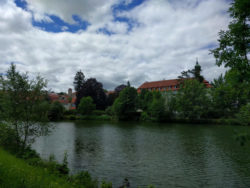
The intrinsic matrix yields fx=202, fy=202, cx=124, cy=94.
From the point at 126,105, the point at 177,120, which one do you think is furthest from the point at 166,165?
the point at 126,105

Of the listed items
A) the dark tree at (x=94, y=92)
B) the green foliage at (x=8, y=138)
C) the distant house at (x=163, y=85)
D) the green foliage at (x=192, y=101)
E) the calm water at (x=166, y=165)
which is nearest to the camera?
the calm water at (x=166, y=165)

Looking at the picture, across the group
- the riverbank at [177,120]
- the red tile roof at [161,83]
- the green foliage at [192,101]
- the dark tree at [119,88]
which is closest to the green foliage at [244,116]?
the riverbank at [177,120]

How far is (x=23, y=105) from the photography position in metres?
14.8

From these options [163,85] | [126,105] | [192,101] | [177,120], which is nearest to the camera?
[177,120]

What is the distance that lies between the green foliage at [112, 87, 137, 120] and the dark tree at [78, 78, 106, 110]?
57.5 feet

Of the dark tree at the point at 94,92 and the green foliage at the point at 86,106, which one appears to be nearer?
the green foliage at the point at 86,106

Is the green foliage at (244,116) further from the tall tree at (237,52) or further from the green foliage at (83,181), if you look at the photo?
the green foliage at (83,181)

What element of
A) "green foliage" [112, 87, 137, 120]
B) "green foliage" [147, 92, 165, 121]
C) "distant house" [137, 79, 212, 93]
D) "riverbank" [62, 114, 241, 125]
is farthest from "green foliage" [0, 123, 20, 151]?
"distant house" [137, 79, 212, 93]

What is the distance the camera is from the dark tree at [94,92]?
91.7 m

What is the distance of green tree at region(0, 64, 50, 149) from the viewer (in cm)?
1457

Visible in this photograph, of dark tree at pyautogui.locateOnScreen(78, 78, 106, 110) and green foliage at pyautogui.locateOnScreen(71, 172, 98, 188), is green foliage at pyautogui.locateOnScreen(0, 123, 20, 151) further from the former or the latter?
dark tree at pyautogui.locateOnScreen(78, 78, 106, 110)

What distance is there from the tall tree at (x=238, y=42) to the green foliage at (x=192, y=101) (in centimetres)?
6258

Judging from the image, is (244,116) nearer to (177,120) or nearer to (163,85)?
(177,120)

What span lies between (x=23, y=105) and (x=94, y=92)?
79.1 meters
